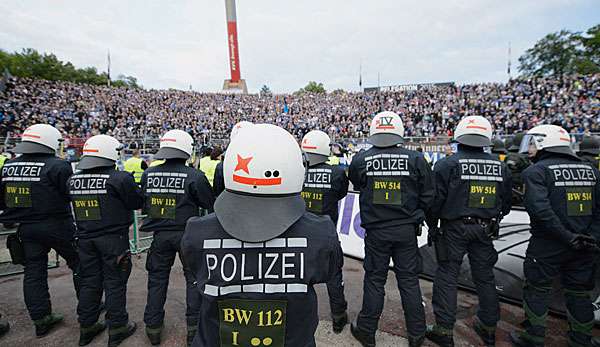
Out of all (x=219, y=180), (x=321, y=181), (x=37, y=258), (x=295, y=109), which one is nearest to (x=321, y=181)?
(x=321, y=181)

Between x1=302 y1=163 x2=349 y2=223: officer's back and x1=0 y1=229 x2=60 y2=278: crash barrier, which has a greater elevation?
x1=302 y1=163 x2=349 y2=223: officer's back

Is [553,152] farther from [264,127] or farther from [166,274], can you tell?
[166,274]

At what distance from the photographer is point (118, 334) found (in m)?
3.44

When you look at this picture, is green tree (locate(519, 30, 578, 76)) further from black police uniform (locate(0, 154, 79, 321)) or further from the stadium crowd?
black police uniform (locate(0, 154, 79, 321))

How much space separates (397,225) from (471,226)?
77cm

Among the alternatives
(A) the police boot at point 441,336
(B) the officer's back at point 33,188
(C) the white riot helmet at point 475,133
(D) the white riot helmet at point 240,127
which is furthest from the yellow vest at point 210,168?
(A) the police boot at point 441,336

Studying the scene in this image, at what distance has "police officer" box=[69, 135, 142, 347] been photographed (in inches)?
134

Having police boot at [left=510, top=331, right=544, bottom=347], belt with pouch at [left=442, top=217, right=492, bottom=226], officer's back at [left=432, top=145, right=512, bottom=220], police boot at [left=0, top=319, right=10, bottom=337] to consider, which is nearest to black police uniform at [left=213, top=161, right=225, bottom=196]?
officer's back at [left=432, top=145, right=512, bottom=220]

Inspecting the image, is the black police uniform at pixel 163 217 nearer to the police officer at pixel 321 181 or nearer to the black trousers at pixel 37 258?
the black trousers at pixel 37 258

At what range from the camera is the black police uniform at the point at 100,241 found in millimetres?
3391

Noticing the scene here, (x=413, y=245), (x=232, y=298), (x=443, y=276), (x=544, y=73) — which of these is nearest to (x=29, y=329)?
(x=232, y=298)

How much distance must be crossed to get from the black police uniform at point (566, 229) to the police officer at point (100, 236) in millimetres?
4154

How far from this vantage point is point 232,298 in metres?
1.45

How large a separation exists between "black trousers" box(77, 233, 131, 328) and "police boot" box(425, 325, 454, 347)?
10.7 ft
